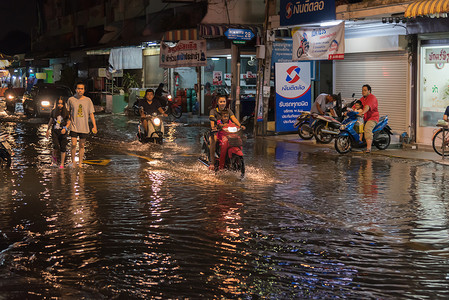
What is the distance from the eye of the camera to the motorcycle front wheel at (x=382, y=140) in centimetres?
1889

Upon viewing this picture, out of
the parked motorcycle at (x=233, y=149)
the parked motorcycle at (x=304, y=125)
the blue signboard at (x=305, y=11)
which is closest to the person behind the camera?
the parked motorcycle at (x=233, y=149)

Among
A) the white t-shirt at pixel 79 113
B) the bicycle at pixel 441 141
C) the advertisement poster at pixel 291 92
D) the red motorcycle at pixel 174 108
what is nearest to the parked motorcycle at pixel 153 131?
the white t-shirt at pixel 79 113

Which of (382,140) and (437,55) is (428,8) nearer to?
(437,55)

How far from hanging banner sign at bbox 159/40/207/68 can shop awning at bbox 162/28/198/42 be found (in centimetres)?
33

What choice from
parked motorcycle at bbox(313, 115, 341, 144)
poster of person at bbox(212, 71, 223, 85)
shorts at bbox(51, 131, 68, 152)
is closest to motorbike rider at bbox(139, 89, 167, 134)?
shorts at bbox(51, 131, 68, 152)

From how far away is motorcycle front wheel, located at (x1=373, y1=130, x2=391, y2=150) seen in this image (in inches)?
744

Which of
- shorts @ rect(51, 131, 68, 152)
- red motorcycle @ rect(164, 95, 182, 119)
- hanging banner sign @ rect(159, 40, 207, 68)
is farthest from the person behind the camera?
red motorcycle @ rect(164, 95, 182, 119)

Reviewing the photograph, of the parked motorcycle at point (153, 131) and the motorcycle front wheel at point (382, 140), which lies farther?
the parked motorcycle at point (153, 131)

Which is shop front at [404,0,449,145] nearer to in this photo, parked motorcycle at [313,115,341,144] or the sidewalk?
the sidewalk

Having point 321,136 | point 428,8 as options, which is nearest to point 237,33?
point 321,136

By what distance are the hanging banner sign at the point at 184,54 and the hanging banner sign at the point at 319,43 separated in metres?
7.86

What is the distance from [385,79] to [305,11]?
3331 mm

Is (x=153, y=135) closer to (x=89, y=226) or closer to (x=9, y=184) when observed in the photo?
(x=9, y=184)

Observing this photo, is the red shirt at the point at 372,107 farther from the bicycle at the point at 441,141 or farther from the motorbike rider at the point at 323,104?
the motorbike rider at the point at 323,104
